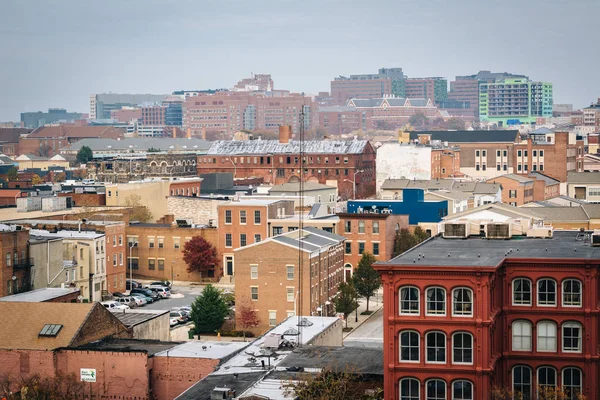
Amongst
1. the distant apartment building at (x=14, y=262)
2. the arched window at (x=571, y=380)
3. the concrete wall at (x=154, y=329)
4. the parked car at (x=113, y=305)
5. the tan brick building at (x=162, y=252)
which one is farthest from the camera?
the tan brick building at (x=162, y=252)

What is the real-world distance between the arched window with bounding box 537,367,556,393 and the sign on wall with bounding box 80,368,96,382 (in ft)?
51.5

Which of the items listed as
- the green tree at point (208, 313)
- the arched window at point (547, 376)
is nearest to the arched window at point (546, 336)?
the arched window at point (547, 376)

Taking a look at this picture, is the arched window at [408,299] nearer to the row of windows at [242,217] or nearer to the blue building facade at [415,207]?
the row of windows at [242,217]

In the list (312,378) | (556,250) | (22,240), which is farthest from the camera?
(22,240)

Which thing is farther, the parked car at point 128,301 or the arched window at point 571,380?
the parked car at point 128,301

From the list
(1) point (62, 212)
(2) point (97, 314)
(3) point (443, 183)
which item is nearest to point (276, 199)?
→ (1) point (62, 212)

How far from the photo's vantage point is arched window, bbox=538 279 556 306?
41.0 meters

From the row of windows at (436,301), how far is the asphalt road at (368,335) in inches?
823

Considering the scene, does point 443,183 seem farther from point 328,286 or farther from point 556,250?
point 556,250

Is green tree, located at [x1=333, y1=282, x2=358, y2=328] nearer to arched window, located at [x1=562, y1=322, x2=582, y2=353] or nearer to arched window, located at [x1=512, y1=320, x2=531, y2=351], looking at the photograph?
arched window, located at [x1=512, y1=320, x2=531, y2=351]

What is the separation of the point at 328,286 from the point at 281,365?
2866 cm

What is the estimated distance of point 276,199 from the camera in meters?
89.5

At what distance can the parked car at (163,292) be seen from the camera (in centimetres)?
7750

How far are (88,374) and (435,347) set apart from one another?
542 inches
